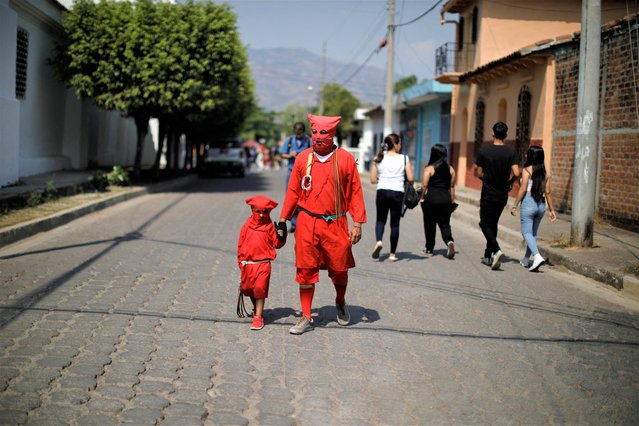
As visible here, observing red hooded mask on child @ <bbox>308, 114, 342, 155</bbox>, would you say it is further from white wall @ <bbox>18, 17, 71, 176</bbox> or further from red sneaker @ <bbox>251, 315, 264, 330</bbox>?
white wall @ <bbox>18, 17, 71, 176</bbox>

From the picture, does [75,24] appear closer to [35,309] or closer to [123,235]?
[123,235]

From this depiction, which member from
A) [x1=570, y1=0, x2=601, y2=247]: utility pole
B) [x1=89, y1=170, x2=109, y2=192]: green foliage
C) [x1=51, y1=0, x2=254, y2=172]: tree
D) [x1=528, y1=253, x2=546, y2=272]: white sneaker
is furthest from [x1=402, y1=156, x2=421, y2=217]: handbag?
[x1=51, y1=0, x2=254, y2=172]: tree

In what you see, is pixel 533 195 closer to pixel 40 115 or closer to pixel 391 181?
pixel 391 181

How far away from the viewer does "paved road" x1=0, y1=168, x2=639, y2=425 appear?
Result: 4168mm

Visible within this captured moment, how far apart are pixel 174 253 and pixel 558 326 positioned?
218 inches

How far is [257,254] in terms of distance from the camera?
5.94 meters

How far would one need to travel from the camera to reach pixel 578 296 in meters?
7.93

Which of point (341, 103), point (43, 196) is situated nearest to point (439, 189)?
point (43, 196)

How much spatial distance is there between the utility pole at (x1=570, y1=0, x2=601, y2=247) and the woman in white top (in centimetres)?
269

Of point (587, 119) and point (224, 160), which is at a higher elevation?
point (587, 119)

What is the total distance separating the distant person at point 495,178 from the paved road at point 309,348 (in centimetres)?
56

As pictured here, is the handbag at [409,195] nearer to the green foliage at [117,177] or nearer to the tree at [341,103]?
the green foliage at [117,177]

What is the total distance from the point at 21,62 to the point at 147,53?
11.8 ft

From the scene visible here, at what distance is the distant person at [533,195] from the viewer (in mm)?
9273
